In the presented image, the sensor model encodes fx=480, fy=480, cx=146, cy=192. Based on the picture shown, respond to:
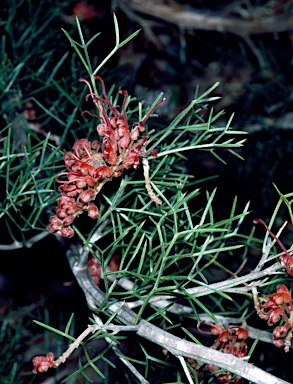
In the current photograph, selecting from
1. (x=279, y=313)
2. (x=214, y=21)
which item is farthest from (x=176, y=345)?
(x=214, y=21)

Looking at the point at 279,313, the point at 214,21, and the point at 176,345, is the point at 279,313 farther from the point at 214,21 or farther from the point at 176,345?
the point at 214,21

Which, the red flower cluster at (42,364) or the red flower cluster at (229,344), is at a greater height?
the red flower cluster at (42,364)

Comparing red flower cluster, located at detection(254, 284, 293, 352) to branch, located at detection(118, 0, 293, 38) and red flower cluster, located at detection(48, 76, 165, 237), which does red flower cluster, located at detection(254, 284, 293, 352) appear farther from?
branch, located at detection(118, 0, 293, 38)

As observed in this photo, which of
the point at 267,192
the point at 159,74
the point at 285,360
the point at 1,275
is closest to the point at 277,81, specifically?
the point at 267,192

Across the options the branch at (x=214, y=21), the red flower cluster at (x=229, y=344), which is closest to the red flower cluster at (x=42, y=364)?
the red flower cluster at (x=229, y=344)

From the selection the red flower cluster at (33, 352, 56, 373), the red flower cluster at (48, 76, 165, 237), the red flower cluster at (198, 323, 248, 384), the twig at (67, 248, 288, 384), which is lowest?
the red flower cluster at (198, 323, 248, 384)

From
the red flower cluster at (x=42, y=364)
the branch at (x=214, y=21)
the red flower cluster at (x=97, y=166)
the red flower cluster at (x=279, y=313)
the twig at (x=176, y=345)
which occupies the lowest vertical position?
the branch at (x=214, y=21)

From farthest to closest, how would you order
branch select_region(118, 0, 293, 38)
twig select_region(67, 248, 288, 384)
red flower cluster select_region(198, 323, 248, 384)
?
branch select_region(118, 0, 293, 38), red flower cluster select_region(198, 323, 248, 384), twig select_region(67, 248, 288, 384)

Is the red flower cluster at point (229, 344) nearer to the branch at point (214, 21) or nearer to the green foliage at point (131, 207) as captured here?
the green foliage at point (131, 207)

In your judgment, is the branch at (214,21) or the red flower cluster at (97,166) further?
the branch at (214,21)

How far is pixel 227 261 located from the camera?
0.80 meters

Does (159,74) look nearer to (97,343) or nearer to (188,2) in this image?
(188,2)

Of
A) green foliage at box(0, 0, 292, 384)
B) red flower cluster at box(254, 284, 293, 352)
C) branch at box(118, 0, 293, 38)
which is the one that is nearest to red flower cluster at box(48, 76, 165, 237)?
green foliage at box(0, 0, 292, 384)

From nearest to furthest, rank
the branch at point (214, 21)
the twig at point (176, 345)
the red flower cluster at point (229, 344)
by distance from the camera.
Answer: the twig at point (176, 345)
the red flower cluster at point (229, 344)
the branch at point (214, 21)
